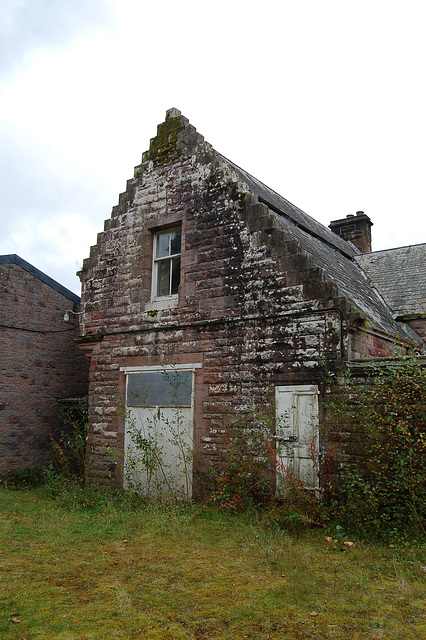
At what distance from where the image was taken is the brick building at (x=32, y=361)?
12656mm

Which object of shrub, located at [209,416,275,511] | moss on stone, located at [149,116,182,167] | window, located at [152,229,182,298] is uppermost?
moss on stone, located at [149,116,182,167]

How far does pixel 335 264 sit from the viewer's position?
40.6 feet

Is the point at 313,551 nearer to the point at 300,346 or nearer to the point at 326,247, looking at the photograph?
the point at 300,346

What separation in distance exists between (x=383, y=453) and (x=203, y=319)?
4.13m

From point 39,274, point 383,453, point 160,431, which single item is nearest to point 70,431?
point 39,274

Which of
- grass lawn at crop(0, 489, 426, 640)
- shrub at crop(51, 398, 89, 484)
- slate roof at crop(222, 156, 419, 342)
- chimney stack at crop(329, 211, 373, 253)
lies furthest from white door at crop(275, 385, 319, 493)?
chimney stack at crop(329, 211, 373, 253)

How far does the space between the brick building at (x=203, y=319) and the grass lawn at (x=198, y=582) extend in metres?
1.76

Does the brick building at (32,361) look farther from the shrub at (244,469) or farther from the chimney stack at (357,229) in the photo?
the chimney stack at (357,229)

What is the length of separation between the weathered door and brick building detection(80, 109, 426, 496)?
0.03 m

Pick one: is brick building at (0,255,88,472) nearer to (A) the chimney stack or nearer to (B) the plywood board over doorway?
(B) the plywood board over doorway

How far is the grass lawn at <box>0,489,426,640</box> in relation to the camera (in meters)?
4.13

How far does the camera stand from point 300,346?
8.46 metres

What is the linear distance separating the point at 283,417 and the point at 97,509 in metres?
3.77

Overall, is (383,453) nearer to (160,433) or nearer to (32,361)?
(160,433)
